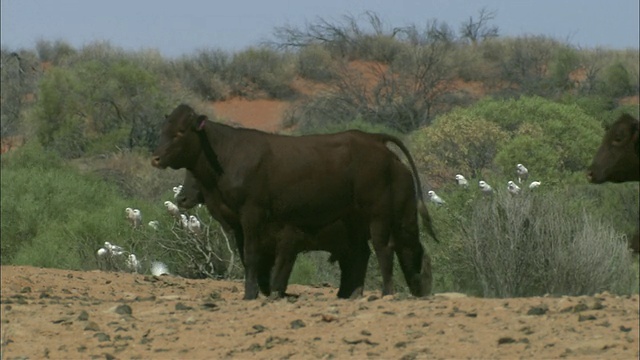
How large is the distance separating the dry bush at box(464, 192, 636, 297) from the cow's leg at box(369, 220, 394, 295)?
1.64 metres

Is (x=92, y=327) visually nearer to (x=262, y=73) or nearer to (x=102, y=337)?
(x=102, y=337)

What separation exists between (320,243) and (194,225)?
24.8 ft

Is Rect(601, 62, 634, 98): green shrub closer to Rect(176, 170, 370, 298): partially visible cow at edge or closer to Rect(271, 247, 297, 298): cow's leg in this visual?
Rect(176, 170, 370, 298): partially visible cow at edge

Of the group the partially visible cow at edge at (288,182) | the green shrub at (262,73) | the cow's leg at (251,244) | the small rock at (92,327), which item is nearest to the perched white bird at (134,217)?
the partially visible cow at edge at (288,182)

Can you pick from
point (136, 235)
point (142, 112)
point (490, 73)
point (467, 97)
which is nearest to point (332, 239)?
point (136, 235)

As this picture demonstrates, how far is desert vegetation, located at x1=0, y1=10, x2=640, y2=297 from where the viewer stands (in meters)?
17.7

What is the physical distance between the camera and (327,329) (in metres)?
11.7

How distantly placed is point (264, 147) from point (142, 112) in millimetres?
37796

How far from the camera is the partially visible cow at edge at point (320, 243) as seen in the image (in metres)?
15.1

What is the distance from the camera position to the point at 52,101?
52688 millimetres

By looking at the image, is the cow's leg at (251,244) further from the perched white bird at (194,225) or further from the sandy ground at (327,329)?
the perched white bird at (194,225)

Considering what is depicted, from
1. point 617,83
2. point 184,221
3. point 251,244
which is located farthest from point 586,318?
point 617,83

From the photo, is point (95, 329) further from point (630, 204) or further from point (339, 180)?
point (630, 204)

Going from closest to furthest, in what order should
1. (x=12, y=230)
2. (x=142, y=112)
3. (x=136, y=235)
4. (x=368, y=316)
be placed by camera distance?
1. (x=368, y=316)
2. (x=136, y=235)
3. (x=12, y=230)
4. (x=142, y=112)
